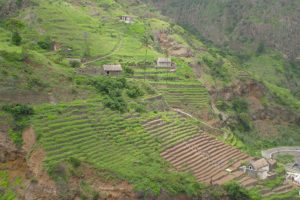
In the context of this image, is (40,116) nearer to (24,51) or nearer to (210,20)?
(24,51)

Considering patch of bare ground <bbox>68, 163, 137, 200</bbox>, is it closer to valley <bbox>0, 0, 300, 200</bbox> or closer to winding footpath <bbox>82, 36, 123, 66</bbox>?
valley <bbox>0, 0, 300, 200</bbox>

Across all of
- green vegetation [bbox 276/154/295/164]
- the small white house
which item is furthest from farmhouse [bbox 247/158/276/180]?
green vegetation [bbox 276/154/295/164]

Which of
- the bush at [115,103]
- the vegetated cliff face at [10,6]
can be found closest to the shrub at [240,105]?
the bush at [115,103]

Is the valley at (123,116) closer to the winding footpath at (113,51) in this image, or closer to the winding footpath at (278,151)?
the winding footpath at (113,51)

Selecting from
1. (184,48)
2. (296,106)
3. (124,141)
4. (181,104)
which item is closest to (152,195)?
(124,141)

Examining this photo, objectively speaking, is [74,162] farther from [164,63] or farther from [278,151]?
[278,151]

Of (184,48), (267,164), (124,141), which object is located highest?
(184,48)

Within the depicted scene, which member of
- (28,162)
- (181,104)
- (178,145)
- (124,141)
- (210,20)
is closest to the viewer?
(28,162)
